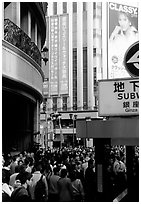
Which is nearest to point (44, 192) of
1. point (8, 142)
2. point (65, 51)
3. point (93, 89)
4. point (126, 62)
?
point (126, 62)

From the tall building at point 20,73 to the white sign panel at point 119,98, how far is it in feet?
31.7

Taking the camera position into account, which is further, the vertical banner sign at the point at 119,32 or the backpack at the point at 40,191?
the vertical banner sign at the point at 119,32

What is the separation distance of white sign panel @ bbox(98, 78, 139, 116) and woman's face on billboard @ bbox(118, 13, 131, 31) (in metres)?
4.57

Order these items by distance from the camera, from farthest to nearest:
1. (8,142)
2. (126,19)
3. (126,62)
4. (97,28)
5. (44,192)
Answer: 1. (97,28)
2. (8,142)
3. (126,19)
4. (44,192)
5. (126,62)

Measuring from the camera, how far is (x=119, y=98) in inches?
224

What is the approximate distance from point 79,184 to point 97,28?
4918 centimetres

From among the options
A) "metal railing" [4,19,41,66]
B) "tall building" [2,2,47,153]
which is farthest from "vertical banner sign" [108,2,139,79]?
"metal railing" [4,19,41,66]

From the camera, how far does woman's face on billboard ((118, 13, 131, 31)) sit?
33.1 feet

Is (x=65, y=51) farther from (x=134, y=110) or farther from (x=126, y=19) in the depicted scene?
(x=134, y=110)

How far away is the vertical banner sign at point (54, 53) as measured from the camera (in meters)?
33.7

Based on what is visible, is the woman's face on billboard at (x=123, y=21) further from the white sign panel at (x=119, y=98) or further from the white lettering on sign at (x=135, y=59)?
the white lettering on sign at (x=135, y=59)

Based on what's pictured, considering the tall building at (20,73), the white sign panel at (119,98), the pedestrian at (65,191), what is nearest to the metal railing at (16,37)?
the tall building at (20,73)

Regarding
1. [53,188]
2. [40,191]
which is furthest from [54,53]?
[40,191]

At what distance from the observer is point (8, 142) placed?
24.0 meters
